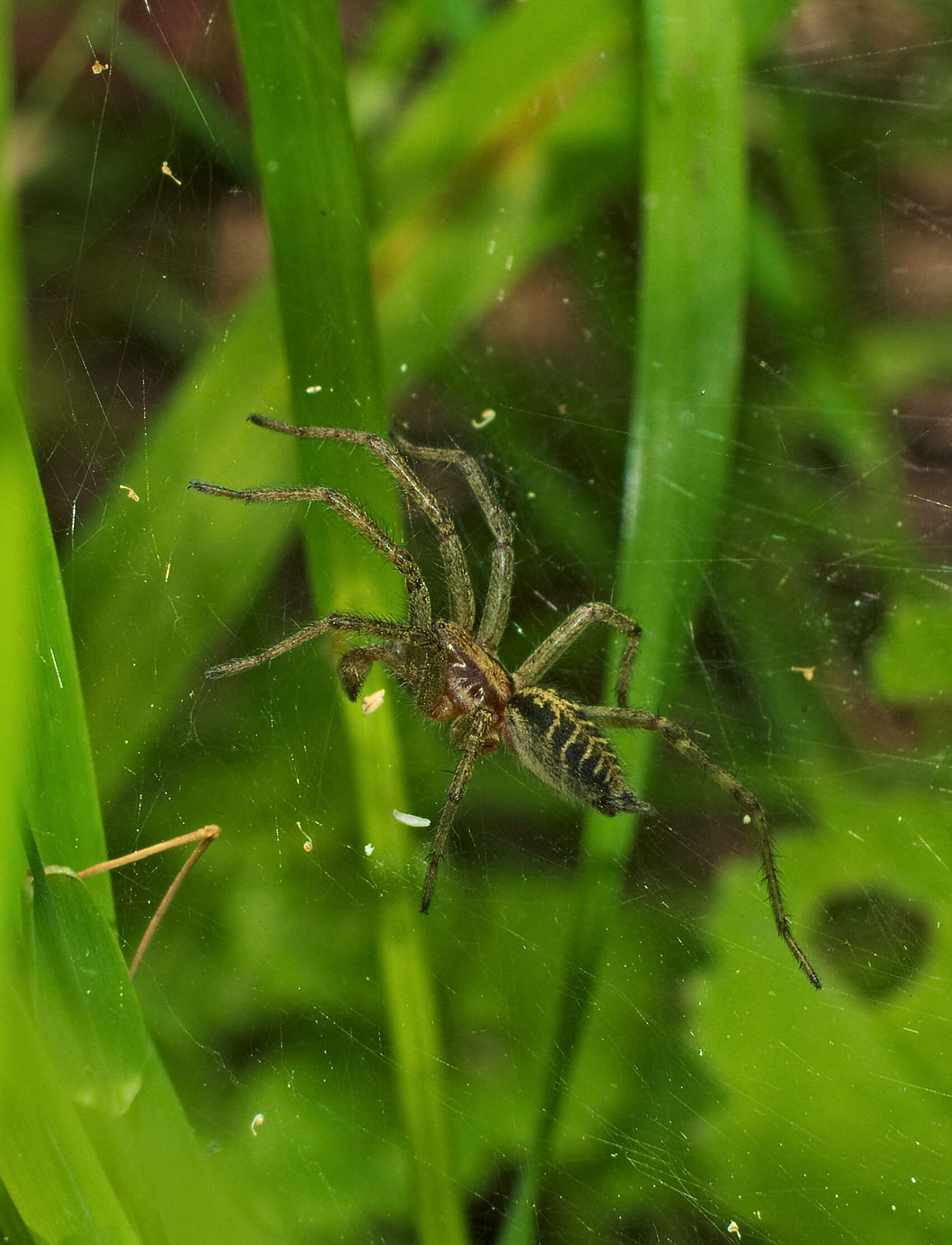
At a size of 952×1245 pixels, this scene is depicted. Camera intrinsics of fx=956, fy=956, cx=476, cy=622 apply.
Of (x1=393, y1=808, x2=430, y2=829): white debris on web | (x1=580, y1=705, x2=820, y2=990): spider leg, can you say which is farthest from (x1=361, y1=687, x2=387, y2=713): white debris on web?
(x1=580, y1=705, x2=820, y2=990): spider leg

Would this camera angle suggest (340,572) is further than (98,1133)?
Yes

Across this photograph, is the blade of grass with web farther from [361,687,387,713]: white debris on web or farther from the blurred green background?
[361,687,387,713]: white debris on web

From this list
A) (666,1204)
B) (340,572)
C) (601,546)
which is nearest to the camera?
(666,1204)

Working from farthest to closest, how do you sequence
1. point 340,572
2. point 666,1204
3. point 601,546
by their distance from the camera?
point 601,546, point 340,572, point 666,1204

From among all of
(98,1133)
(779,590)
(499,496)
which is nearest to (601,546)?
(499,496)

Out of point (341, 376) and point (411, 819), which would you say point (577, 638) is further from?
point (341, 376)

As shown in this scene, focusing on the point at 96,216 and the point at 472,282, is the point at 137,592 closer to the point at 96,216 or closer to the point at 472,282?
the point at 96,216

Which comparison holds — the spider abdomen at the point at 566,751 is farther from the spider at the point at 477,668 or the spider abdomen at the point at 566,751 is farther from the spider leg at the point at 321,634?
the spider leg at the point at 321,634

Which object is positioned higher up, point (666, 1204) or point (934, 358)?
point (934, 358)
